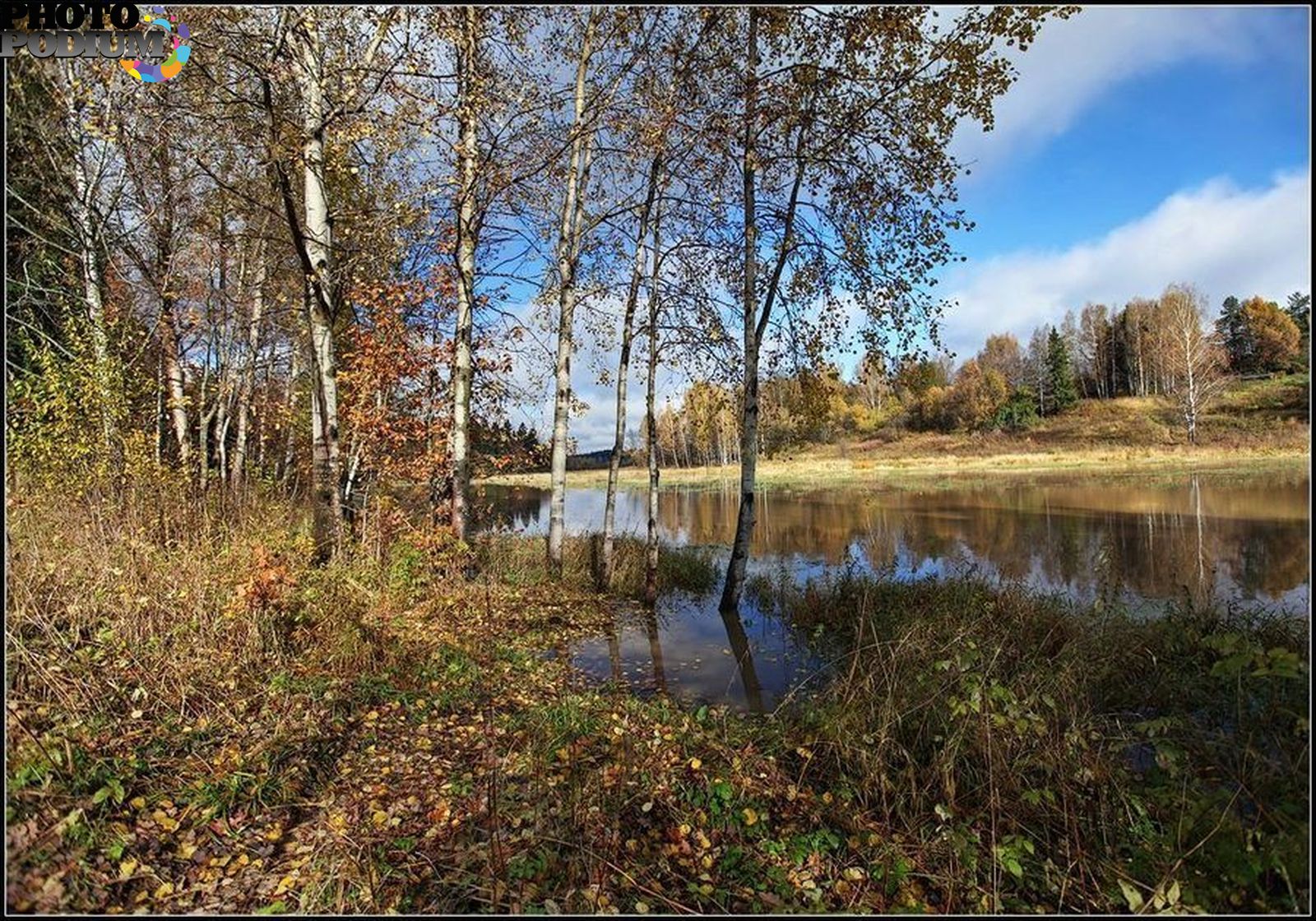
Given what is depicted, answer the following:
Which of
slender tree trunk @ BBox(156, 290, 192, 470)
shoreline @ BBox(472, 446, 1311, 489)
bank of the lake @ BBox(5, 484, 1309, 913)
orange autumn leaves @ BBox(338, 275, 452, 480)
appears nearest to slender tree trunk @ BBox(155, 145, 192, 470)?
slender tree trunk @ BBox(156, 290, 192, 470)

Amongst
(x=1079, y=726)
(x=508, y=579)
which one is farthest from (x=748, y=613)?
(x=1079, y=726)

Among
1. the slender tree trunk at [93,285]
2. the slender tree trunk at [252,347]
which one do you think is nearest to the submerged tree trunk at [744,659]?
the slender tree trunk at [93,285]

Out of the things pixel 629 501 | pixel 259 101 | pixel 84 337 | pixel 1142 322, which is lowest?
pixel 629 501

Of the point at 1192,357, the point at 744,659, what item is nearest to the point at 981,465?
the point at 1192,357

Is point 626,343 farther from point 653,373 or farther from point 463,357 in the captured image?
point 463,357

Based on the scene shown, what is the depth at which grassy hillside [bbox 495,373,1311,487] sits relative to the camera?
3991 centimetres

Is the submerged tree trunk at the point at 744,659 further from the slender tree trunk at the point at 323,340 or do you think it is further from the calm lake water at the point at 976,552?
the slender tree trunk at the point at 323,340

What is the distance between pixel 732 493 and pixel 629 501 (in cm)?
730

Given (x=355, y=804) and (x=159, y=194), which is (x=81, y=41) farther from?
(x=159, y=194)

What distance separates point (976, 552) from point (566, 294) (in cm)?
1247

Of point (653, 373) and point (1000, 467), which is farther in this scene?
point (1000, 467)

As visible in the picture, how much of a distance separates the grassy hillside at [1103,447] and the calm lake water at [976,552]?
1213cm

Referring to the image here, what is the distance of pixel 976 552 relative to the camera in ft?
51.0

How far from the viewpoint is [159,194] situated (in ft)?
45.5
